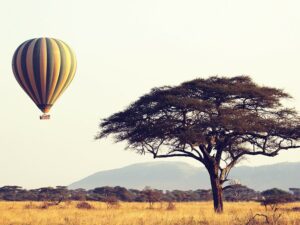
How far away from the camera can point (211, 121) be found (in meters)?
37.2

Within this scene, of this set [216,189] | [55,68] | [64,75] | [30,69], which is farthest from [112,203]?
[30,69]

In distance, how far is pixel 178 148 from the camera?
38844 mm

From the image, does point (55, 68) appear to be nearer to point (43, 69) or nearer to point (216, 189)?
point (43, 69)

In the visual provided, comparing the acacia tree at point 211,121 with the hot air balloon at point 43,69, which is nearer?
the acacia tree at point 211,121

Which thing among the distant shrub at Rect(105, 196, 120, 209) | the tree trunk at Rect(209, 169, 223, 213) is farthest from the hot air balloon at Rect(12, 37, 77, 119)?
the tree trunk at Rect(209, 169, 223, 213)

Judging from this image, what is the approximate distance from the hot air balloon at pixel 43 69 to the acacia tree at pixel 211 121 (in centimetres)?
1667

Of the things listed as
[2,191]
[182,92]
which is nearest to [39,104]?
[182,92]

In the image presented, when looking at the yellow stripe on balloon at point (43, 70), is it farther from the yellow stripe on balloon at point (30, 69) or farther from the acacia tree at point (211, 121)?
the acacia tree at point (211, 121)

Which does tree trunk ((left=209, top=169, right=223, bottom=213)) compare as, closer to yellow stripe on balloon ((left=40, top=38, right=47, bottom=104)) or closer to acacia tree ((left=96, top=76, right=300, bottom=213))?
acacia tree ((left=96, top=76, right=300, bottom=213))

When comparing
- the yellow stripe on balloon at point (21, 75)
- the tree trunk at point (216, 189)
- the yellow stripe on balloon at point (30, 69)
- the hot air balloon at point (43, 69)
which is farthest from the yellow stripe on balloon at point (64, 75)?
the tree trunk at point (216, 189)

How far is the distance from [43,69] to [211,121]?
2336 centimetres

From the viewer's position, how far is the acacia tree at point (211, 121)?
123ft

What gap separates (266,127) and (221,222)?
46.7ft

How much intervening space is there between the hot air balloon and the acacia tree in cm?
1667
